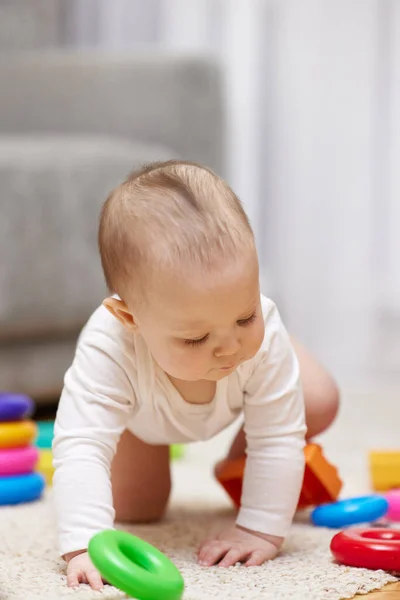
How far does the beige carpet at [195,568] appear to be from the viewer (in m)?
0.76

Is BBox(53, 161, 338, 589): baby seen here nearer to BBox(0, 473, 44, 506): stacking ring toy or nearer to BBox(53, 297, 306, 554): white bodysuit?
BBox(53, 297, 306, 554): white bodysuit

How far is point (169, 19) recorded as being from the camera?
250 centimetres

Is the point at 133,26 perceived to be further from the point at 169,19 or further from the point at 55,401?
the point at 55,401

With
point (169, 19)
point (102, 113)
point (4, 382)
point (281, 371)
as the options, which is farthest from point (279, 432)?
point (169, 19)

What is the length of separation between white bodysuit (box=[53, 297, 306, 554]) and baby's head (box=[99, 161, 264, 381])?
0.24 ft

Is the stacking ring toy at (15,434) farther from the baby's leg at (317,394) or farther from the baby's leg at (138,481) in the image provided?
the baby's leg at (317,394)

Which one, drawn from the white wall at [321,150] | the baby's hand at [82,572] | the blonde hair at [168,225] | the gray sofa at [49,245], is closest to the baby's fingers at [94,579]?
the baby's hand at [82,572]

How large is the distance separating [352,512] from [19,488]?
1.28 feet

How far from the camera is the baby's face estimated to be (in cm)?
78

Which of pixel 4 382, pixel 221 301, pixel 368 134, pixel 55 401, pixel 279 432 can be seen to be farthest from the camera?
pixel 368 134

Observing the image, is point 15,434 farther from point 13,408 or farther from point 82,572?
point 82,572

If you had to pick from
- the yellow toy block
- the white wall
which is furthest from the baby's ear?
the white wall

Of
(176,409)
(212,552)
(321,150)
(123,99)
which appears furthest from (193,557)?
(321,150)

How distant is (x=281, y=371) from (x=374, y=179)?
1.48m
